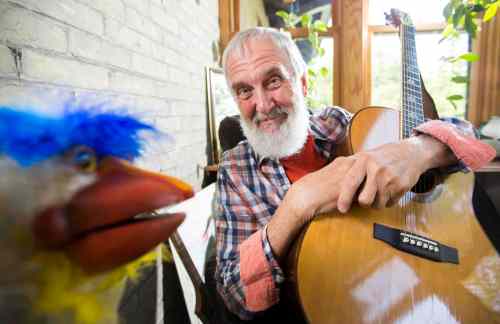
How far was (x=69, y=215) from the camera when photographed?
0.66 ft

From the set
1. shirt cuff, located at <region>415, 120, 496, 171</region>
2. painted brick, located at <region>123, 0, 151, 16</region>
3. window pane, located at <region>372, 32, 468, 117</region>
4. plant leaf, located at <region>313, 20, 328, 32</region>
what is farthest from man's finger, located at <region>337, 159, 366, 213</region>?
plant leaf, located at <region>313, 20, 328, 32</region>

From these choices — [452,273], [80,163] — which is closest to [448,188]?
[452,273]

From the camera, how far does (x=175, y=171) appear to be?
4.56 ft

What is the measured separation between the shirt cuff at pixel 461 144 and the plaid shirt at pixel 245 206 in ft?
0.38

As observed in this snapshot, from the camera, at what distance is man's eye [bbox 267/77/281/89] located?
102 cm

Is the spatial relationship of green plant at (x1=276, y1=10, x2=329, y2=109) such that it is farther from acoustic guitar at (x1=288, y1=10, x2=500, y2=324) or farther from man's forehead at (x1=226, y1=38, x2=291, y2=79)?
acoustic guitar at (x1=288, y1=10, x2=500, y2=324)

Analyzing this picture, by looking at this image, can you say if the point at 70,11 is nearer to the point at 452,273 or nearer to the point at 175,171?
the point at 175,171

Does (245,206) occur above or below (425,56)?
below

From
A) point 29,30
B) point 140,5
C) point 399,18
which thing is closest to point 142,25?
point 140,5

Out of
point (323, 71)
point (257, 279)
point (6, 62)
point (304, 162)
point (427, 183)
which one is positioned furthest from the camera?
point (323, 71)

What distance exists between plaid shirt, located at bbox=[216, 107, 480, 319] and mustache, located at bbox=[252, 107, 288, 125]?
0.11 metres

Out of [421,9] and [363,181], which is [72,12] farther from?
[421,9]

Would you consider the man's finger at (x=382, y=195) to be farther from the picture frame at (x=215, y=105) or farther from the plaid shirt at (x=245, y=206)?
the picture frame at (x=215, y=105)

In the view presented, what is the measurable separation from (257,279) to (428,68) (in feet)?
8.15
